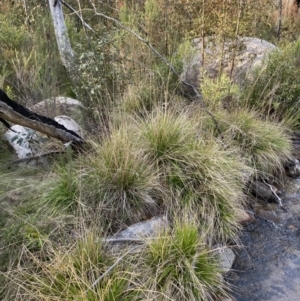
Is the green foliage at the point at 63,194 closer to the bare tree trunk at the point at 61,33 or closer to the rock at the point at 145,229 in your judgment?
the rock at the point at 145,229

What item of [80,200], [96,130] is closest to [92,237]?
[80,200]

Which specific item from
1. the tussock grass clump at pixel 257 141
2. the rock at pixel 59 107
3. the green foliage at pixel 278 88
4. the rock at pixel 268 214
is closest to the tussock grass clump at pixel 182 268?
the rock at pixel 268 214

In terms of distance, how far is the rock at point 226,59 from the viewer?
4.41 m

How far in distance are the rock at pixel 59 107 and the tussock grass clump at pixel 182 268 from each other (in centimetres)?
211

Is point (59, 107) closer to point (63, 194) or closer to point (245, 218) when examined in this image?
point (63, 194)

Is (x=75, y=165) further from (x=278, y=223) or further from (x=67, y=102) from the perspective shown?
(x=278, y=223)

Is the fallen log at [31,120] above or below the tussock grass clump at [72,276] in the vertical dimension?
above

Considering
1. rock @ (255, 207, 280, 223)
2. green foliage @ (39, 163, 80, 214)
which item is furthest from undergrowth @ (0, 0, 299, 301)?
rock @ (255, 207, 280, 223)

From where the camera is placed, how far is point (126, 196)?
2.76 m

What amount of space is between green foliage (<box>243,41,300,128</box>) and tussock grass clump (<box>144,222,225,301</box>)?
95.9 inches

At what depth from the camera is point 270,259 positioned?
9.37 ft

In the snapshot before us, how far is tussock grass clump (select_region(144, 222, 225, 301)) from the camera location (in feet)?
7.18

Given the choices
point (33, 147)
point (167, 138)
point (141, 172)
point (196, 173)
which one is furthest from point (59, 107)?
point (196, 173)

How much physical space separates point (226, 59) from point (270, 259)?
2637mm
